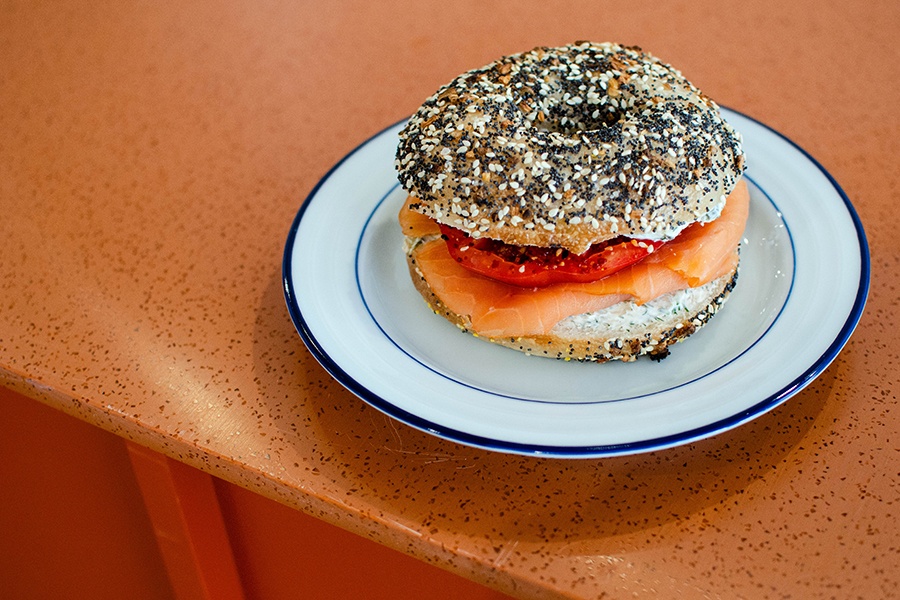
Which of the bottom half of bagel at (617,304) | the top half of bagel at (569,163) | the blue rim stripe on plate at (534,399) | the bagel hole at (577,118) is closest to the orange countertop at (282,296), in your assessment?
the blue rim stripe on plate at (534,399)

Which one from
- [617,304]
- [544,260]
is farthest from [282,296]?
[617,304]

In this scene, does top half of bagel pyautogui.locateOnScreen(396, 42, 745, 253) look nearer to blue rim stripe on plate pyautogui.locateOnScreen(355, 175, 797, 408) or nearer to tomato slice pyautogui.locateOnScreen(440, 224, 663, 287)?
tomato slice pyautogui.locateOnScreen(440, 224, 663, 287)

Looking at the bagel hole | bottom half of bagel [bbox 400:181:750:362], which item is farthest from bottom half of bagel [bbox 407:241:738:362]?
the bagel hole

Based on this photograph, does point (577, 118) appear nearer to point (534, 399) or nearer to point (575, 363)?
point (575, 363)

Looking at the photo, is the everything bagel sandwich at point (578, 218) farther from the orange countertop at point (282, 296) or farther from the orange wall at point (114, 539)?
the orange wall at point (114, 539)

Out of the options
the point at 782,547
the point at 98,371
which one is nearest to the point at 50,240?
the point at 98,371

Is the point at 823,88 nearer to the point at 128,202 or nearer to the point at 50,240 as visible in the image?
the point at 128,202

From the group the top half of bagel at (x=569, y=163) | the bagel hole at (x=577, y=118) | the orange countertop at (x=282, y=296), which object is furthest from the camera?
the bagel hole at (x=577, y=118)
